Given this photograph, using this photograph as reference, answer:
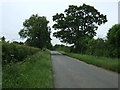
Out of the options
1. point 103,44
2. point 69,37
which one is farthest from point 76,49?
point 103,44

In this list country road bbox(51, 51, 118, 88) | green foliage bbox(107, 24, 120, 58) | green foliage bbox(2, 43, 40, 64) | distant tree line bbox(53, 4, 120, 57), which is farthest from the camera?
distant tree line bbox(53, 4, 120, 57)

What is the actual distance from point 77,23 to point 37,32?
17165 millimetres

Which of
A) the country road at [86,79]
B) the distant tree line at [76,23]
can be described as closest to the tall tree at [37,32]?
the distant tree line at [76,23]

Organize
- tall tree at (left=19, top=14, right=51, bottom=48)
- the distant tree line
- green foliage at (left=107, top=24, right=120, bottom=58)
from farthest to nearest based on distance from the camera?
1. tall tree at (left=19, top=14, right=51, bottom=48)
2. the distant tree line
3. green foliage at (left=107, top=24, right=120, bottom=58)

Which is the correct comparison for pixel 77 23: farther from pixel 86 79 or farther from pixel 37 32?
pixel 86 79

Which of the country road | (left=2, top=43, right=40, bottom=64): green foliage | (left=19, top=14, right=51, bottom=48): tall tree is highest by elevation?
(left=19, top=14, right=51, bottom=48): tall tree

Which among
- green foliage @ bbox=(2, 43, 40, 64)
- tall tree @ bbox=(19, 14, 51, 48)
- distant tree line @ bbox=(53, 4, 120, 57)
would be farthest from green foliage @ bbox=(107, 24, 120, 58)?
tall tree @ bbox=(19, 14, 51, 48)

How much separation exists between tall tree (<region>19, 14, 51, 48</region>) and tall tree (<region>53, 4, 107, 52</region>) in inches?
488

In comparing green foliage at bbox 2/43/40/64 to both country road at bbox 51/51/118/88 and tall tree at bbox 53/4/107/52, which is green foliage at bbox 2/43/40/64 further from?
tall tree at bbox 53/4/107/52

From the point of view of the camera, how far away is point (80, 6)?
40875mm

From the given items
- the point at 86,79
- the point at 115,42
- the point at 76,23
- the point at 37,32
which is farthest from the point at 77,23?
the point at 86,79

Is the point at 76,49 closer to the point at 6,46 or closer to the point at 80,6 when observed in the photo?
the point at 80,6

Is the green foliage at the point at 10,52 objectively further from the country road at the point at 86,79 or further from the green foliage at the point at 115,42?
the green foliage at the point at 115,42

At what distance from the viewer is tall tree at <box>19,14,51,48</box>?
52688 mm
